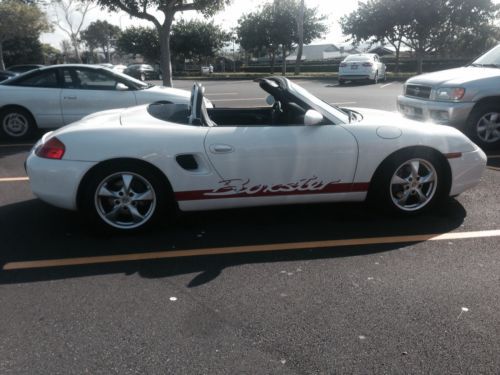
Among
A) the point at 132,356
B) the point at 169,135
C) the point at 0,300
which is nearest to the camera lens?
the point at 132,356

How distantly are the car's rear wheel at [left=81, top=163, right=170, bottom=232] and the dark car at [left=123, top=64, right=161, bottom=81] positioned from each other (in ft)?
103

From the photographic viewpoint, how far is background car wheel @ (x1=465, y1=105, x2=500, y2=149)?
22.6ft

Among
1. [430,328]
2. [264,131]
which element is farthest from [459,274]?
[264,131]

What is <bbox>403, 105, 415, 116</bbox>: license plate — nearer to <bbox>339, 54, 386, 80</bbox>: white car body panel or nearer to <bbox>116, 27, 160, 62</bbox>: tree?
<bbox>339, 54, 386, 80</bbox>: white car body panel

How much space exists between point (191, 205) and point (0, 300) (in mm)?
1581

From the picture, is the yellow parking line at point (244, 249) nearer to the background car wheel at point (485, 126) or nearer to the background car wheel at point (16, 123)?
the background car wheel at point (485, 126)

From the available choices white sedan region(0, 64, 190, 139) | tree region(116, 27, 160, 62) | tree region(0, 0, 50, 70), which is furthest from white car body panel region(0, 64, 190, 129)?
tree region(116, 27, 160, 62)

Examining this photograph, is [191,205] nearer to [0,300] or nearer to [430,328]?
[0,300]

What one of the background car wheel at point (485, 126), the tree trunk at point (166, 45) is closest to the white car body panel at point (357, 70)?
the tree trunk at point (166, 45)

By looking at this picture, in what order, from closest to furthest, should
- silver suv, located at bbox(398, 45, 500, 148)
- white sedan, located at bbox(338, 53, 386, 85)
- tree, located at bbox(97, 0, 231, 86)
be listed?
silver suv, located at bbox(398, 45, 500, 148)
tree, located at bbox(97, 0, 231, 86)
white sedan, located at bbox(338, 53, 386, 85)

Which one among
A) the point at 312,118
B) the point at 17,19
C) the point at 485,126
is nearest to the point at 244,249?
the point at 312,118

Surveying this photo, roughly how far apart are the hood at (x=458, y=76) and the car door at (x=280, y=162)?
12.3ft

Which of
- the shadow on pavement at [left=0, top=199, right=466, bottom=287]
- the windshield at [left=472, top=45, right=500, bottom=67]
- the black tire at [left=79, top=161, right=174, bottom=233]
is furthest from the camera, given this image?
the windshield at [left=472, top=45, right=500, bottom=67]

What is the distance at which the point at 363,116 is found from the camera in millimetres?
4625
